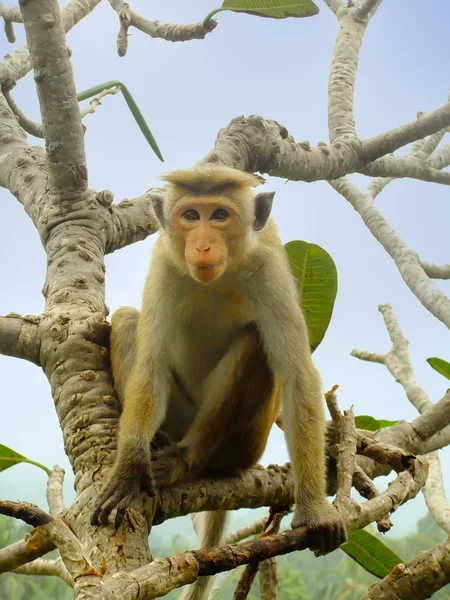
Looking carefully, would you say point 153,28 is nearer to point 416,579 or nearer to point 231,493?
point 231,493

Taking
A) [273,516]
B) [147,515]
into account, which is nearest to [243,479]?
[273,516]

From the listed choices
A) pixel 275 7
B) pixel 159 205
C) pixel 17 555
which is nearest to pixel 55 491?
pixel 17 555

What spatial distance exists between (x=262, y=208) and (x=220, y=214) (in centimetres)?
23

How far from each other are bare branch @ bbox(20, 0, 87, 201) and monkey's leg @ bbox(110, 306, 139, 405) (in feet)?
2.53

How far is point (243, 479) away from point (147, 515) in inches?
16.4

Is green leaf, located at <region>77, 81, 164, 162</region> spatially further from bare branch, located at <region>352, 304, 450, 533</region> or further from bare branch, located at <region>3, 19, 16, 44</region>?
bare branch, located at <region>352, 304, 450, 533</region>

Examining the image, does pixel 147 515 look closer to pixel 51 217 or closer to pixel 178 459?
pixel 178 459

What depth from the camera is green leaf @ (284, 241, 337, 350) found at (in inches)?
107

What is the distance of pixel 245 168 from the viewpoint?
3.70m

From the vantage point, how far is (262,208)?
275 cm

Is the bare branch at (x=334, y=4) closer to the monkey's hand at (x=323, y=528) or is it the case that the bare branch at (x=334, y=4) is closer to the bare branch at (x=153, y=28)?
the bare branch at (x=153, y=28)

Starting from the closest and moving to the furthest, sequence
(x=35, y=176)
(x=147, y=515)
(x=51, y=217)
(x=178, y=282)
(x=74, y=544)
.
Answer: (x=74, y=544) → (x=147, y=515) → (x=178, y=282) → (x=51, y=217) → (x=35, y=176)

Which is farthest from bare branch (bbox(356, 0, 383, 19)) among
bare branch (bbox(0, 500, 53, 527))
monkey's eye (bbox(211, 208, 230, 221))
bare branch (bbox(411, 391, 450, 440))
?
bare branch (bbox(0, 500, 53, 527))

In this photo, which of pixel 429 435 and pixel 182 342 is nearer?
pixel 429 435
